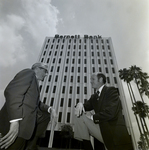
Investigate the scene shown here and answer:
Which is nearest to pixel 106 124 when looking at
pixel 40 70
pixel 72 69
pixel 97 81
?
pixel 97 81

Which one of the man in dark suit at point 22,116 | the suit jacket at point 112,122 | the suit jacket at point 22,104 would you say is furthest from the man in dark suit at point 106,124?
the suit jacket at point 22,104

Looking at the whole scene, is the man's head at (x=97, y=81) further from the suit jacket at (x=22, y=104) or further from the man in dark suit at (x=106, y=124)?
the suit jacket at (x=22, y=104)

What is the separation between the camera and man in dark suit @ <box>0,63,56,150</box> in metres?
1.14

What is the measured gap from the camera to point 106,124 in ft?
4.28

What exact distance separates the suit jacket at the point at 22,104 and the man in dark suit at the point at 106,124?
1.87 feet

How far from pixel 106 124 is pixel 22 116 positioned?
38.0 inches

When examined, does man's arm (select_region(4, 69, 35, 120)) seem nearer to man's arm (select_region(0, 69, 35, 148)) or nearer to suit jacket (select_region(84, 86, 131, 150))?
man's arm (select_region(0, 69, 35, 148))

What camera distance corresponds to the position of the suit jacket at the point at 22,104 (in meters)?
1.19

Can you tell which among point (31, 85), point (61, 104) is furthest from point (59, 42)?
point (31, 85)

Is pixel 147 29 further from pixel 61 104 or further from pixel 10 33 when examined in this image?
pixel 61 104

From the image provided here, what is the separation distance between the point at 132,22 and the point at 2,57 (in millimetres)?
3410

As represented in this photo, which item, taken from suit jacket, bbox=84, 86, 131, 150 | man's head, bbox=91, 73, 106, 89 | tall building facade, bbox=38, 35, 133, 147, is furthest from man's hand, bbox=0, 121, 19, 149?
tall building facade, bbox=38, 35, 133, 147

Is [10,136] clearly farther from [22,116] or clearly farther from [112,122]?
[112,122]

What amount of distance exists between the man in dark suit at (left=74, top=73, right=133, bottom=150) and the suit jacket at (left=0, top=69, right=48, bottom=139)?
1.87 feet
